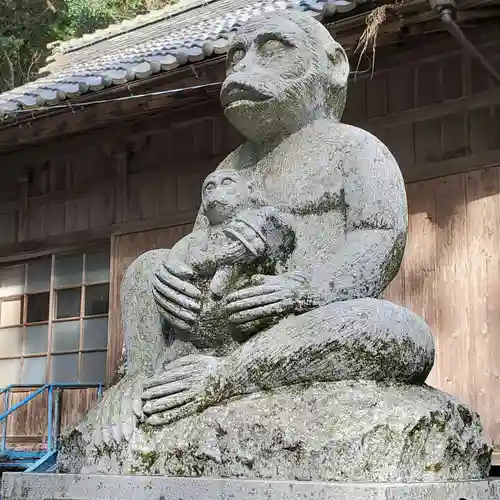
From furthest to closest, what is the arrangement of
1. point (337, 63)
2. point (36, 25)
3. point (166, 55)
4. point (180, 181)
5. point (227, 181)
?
point (36, 25) → point (180, 181) → point (166, 55) → point (337, 63) → point (227, 181)

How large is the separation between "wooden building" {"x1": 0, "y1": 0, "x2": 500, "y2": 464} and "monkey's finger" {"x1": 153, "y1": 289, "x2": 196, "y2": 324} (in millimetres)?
3128

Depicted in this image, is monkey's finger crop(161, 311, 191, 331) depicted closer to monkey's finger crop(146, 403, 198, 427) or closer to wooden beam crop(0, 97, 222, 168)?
monkey's finger crop(146, 403, 198, 427)

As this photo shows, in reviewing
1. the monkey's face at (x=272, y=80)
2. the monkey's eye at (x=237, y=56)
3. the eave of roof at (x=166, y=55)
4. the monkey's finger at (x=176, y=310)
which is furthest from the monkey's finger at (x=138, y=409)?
the eave of roof at (x=166, y=55)

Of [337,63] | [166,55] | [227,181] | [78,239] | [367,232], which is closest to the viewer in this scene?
[367,232]

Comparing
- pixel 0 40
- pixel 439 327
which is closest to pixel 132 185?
pixel 439 327

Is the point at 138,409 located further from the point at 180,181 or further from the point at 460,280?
the point at 180,181

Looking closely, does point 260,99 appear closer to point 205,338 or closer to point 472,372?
point 205,338

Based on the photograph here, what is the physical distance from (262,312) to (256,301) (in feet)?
Answer: 0.14

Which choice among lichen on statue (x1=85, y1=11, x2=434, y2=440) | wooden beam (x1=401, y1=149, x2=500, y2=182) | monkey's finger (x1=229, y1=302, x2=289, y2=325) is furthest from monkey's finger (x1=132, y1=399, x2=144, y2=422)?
wooden beam (x1=401, y1=149, x2=500, y2=182)

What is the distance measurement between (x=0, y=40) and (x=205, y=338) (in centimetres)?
1433

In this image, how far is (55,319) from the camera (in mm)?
8883

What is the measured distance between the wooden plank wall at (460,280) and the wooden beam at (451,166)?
0.04m

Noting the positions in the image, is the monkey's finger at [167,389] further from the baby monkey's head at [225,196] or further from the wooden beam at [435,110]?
the wooden beam at [435,110]

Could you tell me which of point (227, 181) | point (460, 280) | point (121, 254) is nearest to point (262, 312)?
point (227, 181)
